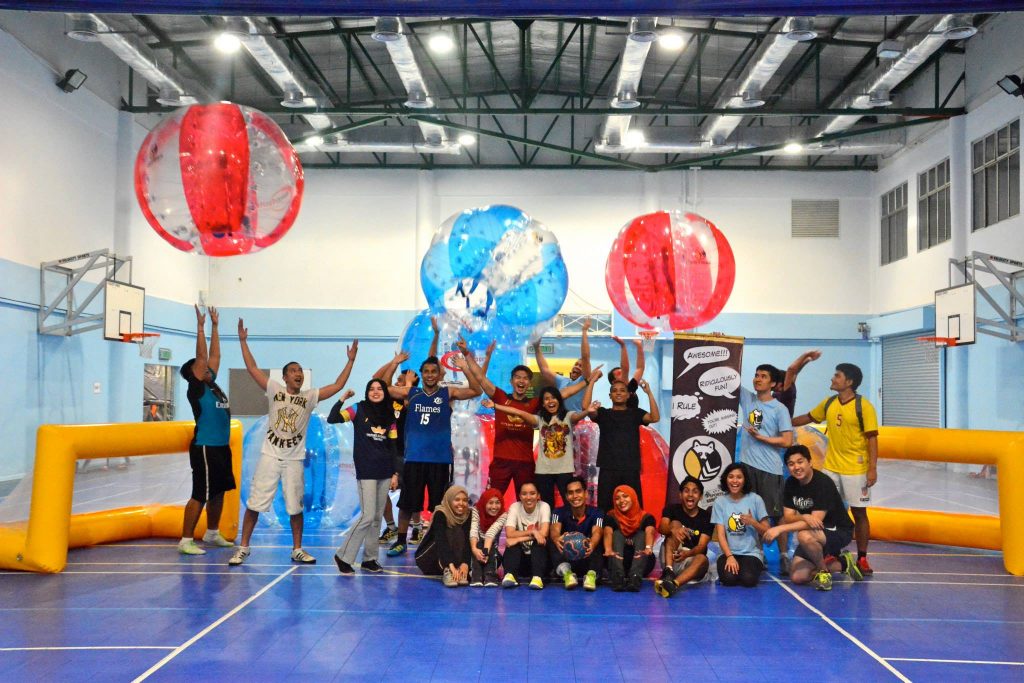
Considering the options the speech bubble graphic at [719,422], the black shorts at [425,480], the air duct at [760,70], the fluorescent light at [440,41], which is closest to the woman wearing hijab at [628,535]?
the speech bubble graphic at [719,422]

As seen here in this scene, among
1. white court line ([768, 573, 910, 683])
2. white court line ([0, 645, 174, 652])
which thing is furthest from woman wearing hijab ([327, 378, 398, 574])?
white court line ([768, 573, 910, 683])

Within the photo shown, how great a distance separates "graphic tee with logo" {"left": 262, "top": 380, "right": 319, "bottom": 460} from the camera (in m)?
7.38

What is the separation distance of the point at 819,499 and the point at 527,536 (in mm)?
2336

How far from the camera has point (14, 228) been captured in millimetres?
14828

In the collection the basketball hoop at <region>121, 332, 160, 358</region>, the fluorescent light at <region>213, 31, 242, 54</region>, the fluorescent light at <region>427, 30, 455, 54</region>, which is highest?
the fluorescent light at <region>427, 30, 455, 54</region>

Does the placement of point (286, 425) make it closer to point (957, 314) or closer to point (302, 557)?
point (302, 557)

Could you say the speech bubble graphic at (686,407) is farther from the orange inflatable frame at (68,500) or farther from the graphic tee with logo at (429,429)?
the orange inflatable frame at (68,500)

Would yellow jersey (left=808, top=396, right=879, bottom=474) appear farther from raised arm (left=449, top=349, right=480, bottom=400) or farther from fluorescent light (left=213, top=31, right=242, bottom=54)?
fluorescent light (left=213, top=31, right=242, bottom=54)

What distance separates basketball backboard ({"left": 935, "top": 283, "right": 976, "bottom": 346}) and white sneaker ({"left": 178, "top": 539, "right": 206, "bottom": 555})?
13669 millimetres

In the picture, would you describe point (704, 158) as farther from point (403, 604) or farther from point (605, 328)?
point (403, 604)

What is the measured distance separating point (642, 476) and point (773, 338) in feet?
52.6

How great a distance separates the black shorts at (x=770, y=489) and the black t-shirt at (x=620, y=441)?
104 centimetres

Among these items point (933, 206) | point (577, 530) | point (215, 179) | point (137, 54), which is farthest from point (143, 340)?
point (933, 206)

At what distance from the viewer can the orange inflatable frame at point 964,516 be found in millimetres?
7355
